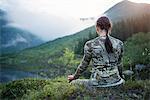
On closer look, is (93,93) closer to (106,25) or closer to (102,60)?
(102,60)

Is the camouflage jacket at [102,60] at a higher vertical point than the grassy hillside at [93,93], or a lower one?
higher

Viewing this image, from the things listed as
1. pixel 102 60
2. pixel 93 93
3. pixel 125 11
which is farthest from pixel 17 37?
pixel 93 93

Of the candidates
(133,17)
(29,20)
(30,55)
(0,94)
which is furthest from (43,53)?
(0,94)

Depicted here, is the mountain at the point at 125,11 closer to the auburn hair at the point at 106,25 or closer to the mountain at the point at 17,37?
the mountain at the point at 17,37

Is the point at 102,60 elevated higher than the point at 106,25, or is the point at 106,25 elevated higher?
the point at 106,25

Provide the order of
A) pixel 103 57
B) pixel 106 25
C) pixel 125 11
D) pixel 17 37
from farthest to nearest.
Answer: pixel 125 11, pixel 17 37, pixel 103 57, pixel 106 25

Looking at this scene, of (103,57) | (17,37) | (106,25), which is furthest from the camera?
(17,37)

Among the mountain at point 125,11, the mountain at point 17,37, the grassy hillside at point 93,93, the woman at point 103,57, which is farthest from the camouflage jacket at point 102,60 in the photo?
the mountain at point 125,11

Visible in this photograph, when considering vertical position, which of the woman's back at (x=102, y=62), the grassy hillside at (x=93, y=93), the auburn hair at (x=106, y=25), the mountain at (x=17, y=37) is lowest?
the grassy hillside at (x=93, y=93)

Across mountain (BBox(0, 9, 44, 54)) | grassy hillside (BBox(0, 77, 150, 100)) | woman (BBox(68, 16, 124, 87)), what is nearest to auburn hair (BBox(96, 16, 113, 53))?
woman (BBox(68, 16, 124, 87))

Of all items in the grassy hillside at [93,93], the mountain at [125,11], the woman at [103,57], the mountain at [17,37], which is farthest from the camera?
the mountain at [125,11]

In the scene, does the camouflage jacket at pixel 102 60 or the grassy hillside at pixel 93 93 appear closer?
the grassy hillside at pixel 93 93

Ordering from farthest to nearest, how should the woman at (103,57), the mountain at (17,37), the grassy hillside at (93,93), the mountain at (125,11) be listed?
the mountain at (125,11)
the mountain at (17,37)
the woman at (103,57)
the grassy hillside at (93,93)

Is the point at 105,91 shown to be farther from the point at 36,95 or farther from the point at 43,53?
the point at 43,53
